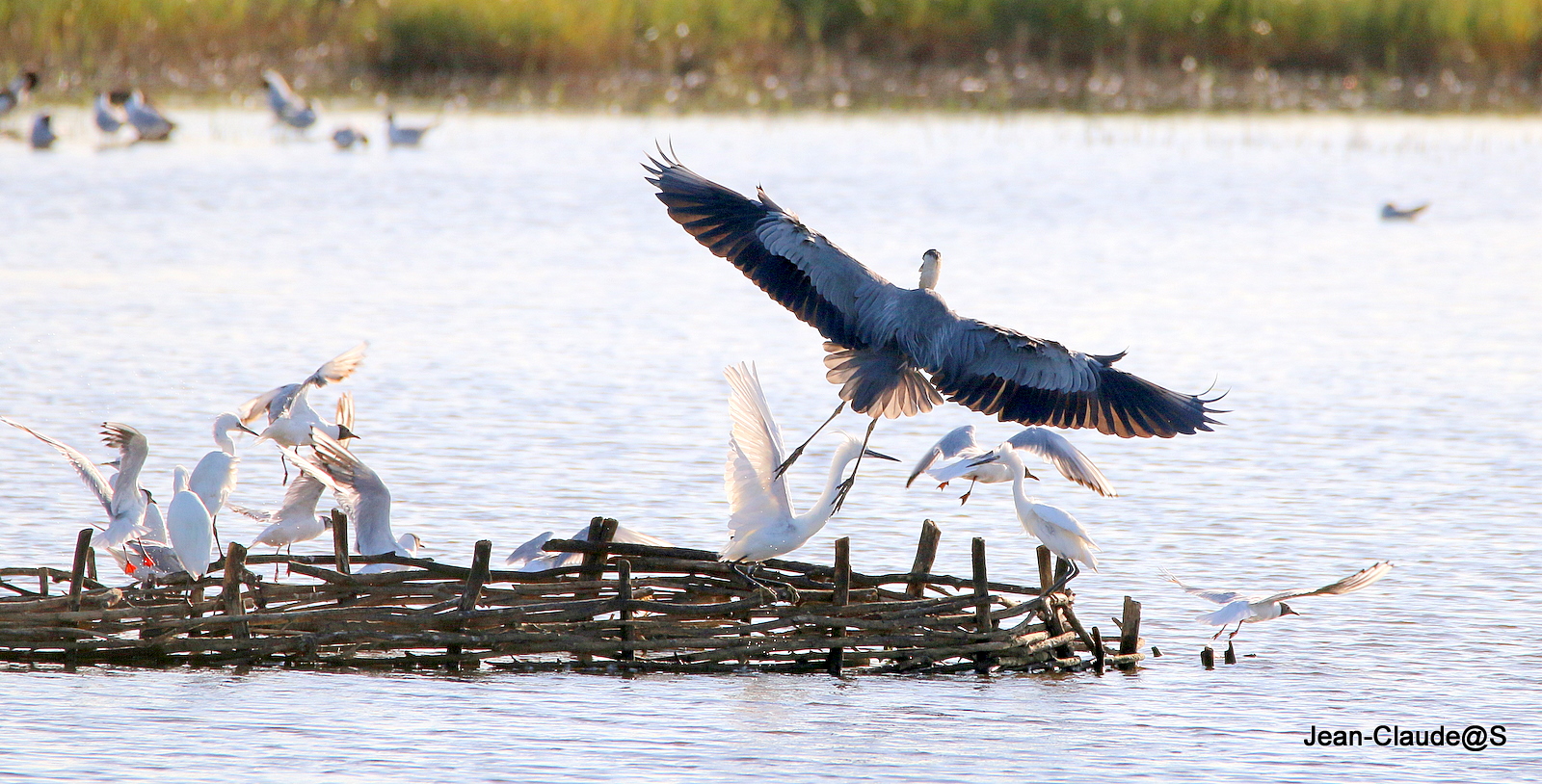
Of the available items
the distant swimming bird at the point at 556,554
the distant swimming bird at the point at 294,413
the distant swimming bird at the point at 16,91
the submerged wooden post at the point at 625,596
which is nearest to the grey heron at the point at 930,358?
the distant swimming bird at the point at 556,554

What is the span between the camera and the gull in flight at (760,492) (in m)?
7.17

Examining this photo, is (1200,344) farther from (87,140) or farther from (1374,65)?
(1374,65)

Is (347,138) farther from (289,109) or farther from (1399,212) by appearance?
(1399,212)

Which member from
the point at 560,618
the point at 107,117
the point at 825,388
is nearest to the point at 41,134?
the point at 107,117

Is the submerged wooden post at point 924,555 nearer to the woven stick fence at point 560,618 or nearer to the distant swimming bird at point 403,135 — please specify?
the woven stick fence at point 560,618

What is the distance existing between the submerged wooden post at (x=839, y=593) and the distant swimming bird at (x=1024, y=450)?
0.63 m

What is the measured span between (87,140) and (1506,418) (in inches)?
779

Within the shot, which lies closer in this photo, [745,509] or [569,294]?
[745,509]

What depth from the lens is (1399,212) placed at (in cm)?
2192

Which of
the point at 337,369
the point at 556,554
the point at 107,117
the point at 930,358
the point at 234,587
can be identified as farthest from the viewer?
the point at 107,117

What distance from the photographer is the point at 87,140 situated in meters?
26.9

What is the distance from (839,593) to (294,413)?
2221 millimetres

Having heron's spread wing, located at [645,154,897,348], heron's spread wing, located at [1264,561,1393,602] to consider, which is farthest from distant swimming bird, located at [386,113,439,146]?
heron's spread wing, located at [1264,561,1393,602]

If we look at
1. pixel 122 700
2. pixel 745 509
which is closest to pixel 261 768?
pixel 122 700
